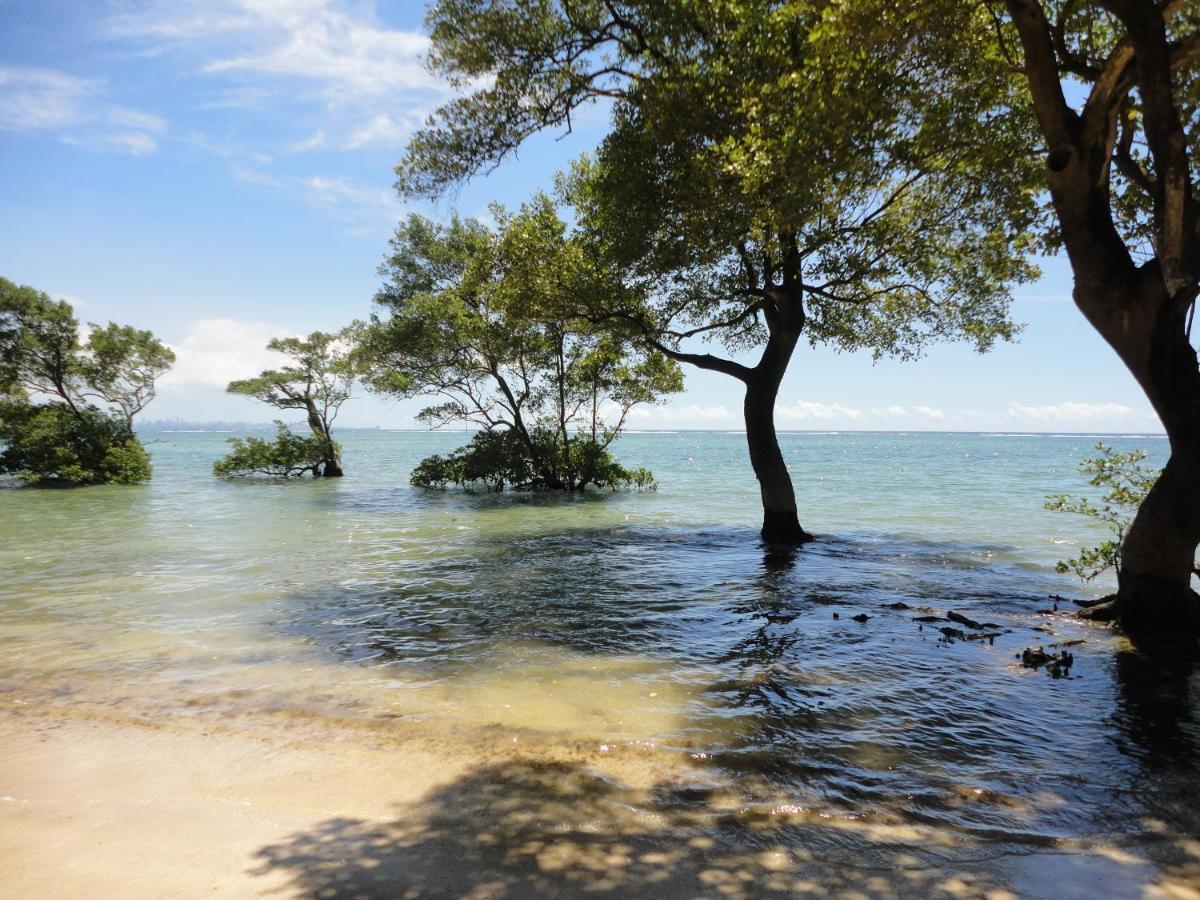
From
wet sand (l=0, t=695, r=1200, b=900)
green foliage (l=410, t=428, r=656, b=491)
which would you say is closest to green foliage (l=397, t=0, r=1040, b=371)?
wet sand (l=0, t=695, r=1200, b=900)

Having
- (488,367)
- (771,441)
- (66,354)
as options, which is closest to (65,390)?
(66,354)

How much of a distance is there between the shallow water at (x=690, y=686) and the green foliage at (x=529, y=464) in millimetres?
16764

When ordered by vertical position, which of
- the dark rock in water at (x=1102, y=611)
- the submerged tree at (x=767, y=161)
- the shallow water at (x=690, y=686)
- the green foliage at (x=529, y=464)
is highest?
the submerged tree at (x=767, y=161)

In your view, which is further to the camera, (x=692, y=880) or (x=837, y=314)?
(x=837, y=314)

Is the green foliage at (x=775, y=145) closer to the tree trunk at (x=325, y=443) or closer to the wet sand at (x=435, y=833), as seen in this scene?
the wet sand at (x=435, y=833)

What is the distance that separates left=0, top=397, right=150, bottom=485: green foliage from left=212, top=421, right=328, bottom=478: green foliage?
4.85 m

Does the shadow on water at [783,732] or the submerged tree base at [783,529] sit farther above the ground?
the submerged tree base at [783,529]

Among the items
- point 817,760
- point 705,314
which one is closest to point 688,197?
point 705,314

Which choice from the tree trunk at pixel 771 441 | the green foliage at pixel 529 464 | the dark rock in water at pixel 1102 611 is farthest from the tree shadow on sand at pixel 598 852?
the green foliage at pixel 529 464

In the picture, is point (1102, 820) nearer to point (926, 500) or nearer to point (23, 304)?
point (926, 500)

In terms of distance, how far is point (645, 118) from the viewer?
524 inches

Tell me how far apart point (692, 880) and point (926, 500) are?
2983cm

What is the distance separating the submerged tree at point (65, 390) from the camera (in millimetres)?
37500

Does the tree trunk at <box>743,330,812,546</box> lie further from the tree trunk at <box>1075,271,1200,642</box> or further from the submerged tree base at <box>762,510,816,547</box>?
the tree trunk at <box>1075,271,1200,642</box>
